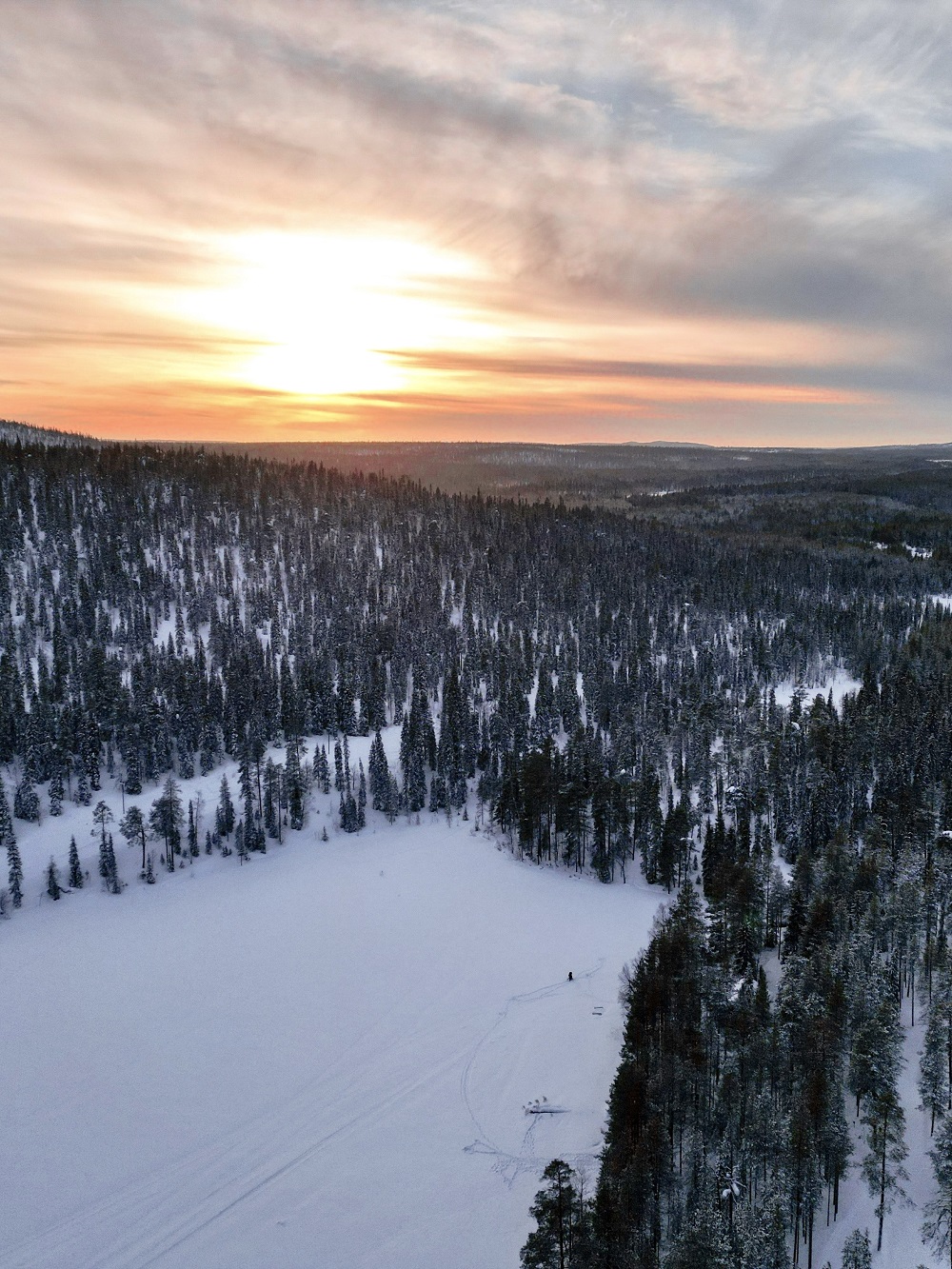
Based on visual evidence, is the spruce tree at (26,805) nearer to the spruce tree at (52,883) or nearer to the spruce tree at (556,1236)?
the spruce tree at (52,883)

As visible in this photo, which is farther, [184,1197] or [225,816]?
[225,816]

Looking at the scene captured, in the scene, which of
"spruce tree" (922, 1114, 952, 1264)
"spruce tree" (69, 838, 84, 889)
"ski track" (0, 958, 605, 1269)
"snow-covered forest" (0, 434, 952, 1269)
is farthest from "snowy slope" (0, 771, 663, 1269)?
"spruce tree" (922, 1114, 952, 1264)

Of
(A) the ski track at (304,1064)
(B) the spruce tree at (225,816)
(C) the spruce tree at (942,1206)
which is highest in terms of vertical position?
(C) the spruce tree at (942,1206)

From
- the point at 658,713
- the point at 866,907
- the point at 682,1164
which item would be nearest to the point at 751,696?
the point at 658,713

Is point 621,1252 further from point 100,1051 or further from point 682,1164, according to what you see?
point 100,1051

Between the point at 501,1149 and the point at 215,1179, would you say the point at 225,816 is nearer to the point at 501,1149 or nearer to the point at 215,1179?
the point at 215,1179

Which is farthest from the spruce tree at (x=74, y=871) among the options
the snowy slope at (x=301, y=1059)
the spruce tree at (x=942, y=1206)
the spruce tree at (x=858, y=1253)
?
the spruce tree at (x=942, y=1206)

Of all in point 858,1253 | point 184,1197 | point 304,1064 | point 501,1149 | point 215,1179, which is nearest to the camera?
point 858,1253

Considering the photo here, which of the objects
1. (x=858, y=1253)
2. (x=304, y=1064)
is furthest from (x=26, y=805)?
(x=858, y=1253)

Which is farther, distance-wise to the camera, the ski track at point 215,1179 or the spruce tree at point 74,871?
the spruce tree at point 74,871
